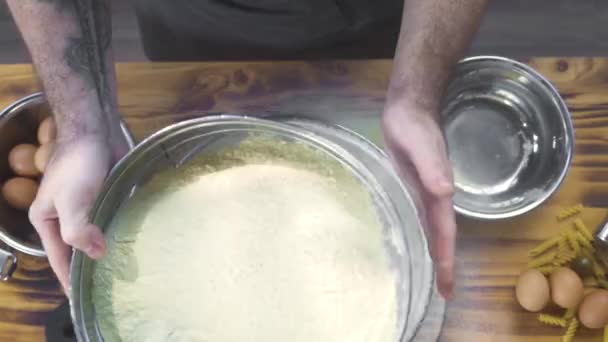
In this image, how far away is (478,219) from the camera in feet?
2.76

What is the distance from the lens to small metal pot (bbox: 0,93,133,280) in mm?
815

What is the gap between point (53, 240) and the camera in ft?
2.18

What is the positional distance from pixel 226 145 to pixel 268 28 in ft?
1.15

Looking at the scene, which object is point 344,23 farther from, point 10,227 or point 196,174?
point 10,227

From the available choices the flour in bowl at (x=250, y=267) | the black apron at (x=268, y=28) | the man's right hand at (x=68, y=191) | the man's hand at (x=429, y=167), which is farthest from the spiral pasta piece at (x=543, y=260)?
the man's right hand at (x=68, y=191)

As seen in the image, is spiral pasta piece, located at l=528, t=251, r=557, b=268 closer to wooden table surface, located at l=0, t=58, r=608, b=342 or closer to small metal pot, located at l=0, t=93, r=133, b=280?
wooden table surface, located at l=0, t=58, r=608, b=342

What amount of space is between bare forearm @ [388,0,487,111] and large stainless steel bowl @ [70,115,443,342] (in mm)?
146

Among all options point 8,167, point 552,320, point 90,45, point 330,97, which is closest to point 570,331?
point 552,320

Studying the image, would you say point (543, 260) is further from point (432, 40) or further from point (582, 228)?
point (432, 40)

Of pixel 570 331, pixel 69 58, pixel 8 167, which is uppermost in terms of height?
pixel 69 58

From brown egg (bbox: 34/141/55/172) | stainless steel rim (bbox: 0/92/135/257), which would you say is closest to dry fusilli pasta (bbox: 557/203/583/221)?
stainless steel rim (bbox: 0/92/135/257)

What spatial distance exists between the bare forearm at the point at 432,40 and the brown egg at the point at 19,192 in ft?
1.90

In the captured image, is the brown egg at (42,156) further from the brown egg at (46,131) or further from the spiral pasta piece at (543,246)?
the spiral pasta piece at (543,246)

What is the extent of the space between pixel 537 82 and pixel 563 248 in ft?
0.89
